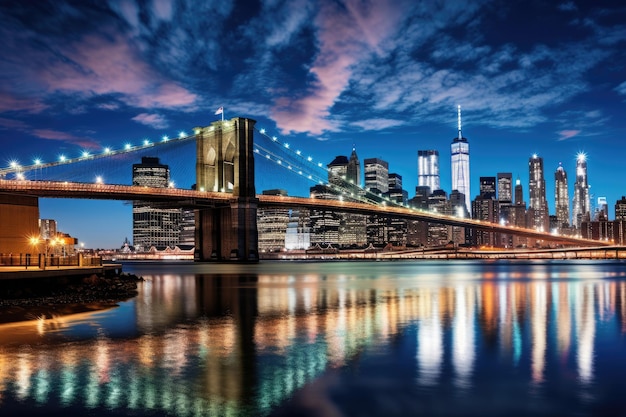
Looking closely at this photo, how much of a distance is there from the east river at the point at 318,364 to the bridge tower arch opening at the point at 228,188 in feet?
213

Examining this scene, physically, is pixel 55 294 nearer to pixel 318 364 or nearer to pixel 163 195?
pixel 318 364

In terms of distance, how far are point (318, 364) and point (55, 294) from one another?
1798cm

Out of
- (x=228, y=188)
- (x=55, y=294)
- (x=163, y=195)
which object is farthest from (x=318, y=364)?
(x=228, y=188)

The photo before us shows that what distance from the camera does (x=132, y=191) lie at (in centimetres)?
7588

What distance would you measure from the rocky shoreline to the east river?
3.54 metres

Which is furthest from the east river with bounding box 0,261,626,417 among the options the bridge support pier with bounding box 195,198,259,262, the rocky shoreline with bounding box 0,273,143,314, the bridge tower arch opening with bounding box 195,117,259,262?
the bridge tower arch opening with bounding box 195,117,259,262

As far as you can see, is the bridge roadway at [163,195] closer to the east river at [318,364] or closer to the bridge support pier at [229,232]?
the bridge support pier at [229,232]

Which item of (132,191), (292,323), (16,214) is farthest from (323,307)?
(132,191)

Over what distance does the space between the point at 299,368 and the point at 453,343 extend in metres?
4.61

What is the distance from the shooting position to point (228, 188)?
94125 mm

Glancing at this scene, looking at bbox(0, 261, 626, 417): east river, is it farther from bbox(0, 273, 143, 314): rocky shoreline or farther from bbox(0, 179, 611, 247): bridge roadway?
bbox(0, 179, 611, 247): bridge roadway

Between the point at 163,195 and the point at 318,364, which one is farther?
the point at 163,195

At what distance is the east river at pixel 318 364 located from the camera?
8695 mm

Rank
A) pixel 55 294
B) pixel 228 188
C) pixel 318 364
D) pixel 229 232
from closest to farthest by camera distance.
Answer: pixel 318 364, pixel 55 294, pixel 229 232, pixel 228 188
